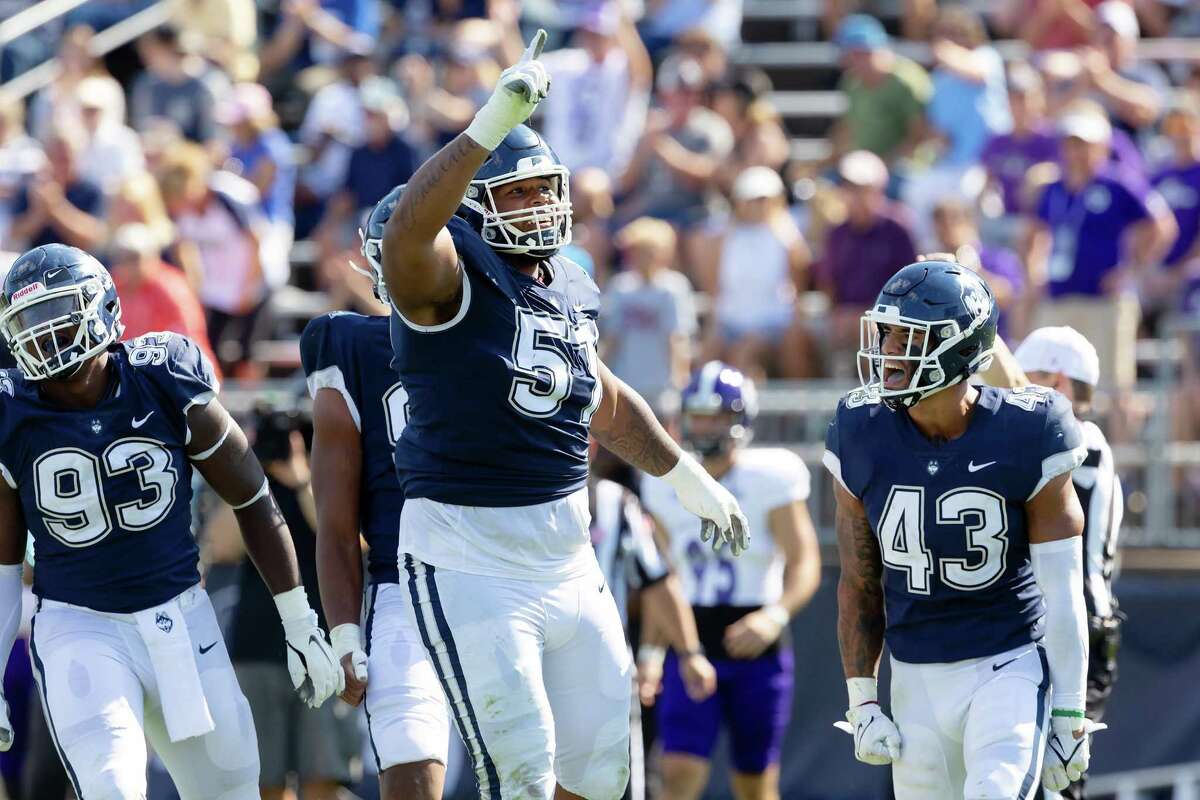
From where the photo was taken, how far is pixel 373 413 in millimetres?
5824

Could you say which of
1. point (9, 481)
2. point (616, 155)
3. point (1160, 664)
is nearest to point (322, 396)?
point (9, 481)

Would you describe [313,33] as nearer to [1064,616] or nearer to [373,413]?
[373,413]

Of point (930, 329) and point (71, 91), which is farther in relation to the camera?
point (71, 91)

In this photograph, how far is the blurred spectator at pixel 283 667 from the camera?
25.4 feet

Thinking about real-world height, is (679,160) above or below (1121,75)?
below

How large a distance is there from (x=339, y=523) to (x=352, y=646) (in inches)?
14.8

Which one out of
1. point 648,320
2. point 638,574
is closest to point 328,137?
point 648,320

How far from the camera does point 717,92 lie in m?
12.4

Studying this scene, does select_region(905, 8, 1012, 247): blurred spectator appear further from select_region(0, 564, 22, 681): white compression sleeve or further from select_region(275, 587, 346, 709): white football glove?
select_region(0, 564, 22, 681): white compression sleeve

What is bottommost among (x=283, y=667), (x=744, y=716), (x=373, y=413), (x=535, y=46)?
(x=744, y=716)

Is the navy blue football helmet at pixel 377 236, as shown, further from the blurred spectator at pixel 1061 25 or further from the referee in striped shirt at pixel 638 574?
the blurred spectator at pixel 1061 25

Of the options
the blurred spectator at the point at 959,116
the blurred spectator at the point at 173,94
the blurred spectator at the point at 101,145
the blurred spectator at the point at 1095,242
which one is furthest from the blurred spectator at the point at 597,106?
the blurred spectator at the point at 1095,242

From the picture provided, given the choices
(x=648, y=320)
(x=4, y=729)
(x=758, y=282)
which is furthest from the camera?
(x=758, y=282)

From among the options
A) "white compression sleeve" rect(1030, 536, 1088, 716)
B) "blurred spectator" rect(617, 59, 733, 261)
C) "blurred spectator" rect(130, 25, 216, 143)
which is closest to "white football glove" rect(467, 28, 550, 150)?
"white compression sleeve" rect(1030, 536, 1088, 716)
